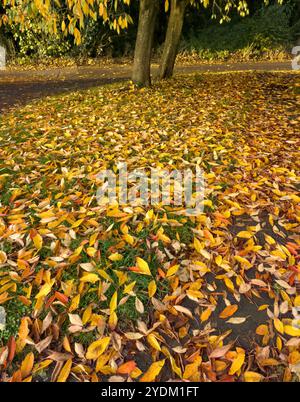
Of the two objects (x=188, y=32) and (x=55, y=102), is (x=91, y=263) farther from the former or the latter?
(x=188, y=32)

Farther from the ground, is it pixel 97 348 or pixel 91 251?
pixel 91 251

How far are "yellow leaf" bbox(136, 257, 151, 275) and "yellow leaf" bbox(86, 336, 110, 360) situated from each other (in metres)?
0.57

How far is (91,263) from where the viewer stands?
2.56 metres

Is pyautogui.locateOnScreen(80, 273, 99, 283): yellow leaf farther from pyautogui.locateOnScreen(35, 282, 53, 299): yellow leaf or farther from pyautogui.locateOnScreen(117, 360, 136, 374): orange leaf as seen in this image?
pyautogui.locateOnScreen(117, 360, 136, 374): orange leaf

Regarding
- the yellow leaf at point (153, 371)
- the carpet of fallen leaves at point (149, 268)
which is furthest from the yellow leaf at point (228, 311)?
the yellow leaf at point (153, 371)

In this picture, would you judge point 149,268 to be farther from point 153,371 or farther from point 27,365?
point 27,365

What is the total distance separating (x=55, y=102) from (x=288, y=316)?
6.83 meters

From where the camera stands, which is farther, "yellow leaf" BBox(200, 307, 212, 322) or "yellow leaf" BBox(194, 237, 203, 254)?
"yellow leaf" BBox(194, 237, 203, 254)

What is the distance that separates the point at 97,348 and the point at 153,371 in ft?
1.15

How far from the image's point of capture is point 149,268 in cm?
257

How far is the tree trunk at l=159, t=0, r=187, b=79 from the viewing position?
935 cm

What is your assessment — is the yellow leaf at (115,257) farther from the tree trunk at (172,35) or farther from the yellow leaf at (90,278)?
the tree trunk at (172,35)

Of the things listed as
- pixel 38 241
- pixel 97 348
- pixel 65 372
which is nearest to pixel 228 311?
pixel 97 348

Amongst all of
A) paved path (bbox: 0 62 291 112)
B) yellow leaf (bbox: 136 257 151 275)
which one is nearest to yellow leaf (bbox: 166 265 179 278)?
yellow leaf (bbox: 136 257 151 275)
